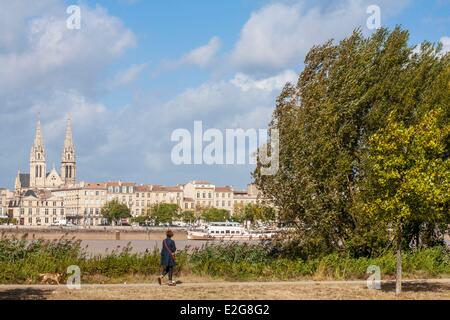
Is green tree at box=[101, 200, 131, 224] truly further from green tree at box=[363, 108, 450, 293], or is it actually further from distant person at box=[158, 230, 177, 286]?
green tree at box=[363, 108, 450, 293]

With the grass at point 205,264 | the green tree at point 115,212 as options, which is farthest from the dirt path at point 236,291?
the green tree at point 115,212

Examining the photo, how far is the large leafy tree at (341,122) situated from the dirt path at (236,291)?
17.5 feet

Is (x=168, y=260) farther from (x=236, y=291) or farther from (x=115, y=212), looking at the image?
(x=115, y=212)

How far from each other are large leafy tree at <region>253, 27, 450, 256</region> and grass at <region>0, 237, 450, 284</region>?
158 cm

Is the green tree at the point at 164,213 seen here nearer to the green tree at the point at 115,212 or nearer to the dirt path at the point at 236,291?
the green tree at the point at 115,212

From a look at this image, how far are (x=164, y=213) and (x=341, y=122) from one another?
15247 centimetres

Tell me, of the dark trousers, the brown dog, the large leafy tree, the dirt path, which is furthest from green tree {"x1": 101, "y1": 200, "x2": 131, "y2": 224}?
the dark trousers

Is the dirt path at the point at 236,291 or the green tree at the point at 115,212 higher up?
the green tree at the point at 115,212

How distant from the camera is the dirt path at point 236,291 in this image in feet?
69.2

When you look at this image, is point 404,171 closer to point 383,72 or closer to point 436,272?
point 436,272

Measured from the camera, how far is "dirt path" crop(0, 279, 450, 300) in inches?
830
